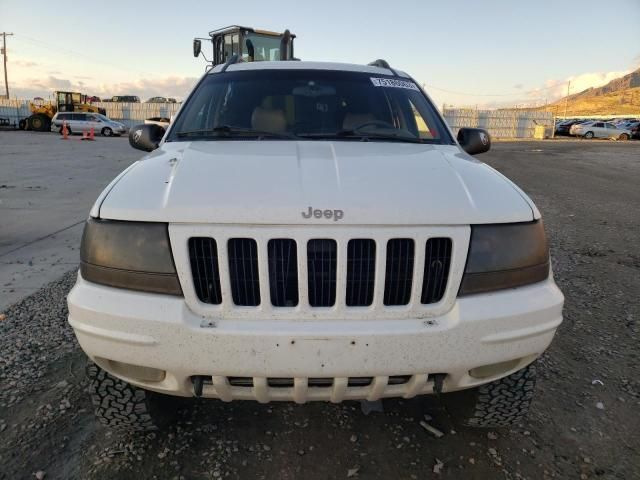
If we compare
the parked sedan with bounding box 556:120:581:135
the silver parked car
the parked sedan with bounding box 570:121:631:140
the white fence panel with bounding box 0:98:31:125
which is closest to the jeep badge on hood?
the silver parked car

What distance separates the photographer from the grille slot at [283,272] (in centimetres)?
173

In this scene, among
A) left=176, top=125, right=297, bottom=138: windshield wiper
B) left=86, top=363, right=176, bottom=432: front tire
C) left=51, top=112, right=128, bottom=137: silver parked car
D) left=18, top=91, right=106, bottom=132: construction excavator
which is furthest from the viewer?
left=18, top=91, right=106, bottom=132: construction excavator

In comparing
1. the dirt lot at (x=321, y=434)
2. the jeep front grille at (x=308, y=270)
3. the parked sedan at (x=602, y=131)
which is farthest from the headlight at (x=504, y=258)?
the parked sedan at (x=602, y=131)

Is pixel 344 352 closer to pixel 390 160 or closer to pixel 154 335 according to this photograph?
pixel 154 335

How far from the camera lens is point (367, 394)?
6.03 ft

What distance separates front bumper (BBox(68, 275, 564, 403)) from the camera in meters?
1.68

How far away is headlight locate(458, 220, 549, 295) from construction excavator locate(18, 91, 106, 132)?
3784cm

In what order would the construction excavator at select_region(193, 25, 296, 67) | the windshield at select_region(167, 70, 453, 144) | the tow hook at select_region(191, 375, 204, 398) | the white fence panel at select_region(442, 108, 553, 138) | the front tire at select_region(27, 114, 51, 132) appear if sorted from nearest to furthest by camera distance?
the tow hook at select_region(191, 375, 204, 398)
the windshield at select_region(167, 70, 453, 144)
the construction excavator at select_region(193, 25, 296, 67)
the front tire at select_region(27, 114, 51, 132)
the white fence panel at select_region(442, 108, 553, 138)

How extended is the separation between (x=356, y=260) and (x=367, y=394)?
0.53 meters

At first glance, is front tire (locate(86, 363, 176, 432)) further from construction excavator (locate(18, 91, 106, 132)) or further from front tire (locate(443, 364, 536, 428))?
construction excavator (locate(18, 91, 106, 132))

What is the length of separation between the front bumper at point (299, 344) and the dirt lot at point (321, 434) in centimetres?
51

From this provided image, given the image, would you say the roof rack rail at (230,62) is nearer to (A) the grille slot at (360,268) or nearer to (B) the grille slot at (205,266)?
(B) the grille slot at (205,266)

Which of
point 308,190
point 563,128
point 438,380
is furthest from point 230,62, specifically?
point 563,128

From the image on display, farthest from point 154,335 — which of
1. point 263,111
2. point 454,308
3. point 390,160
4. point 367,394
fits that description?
point 263,111
